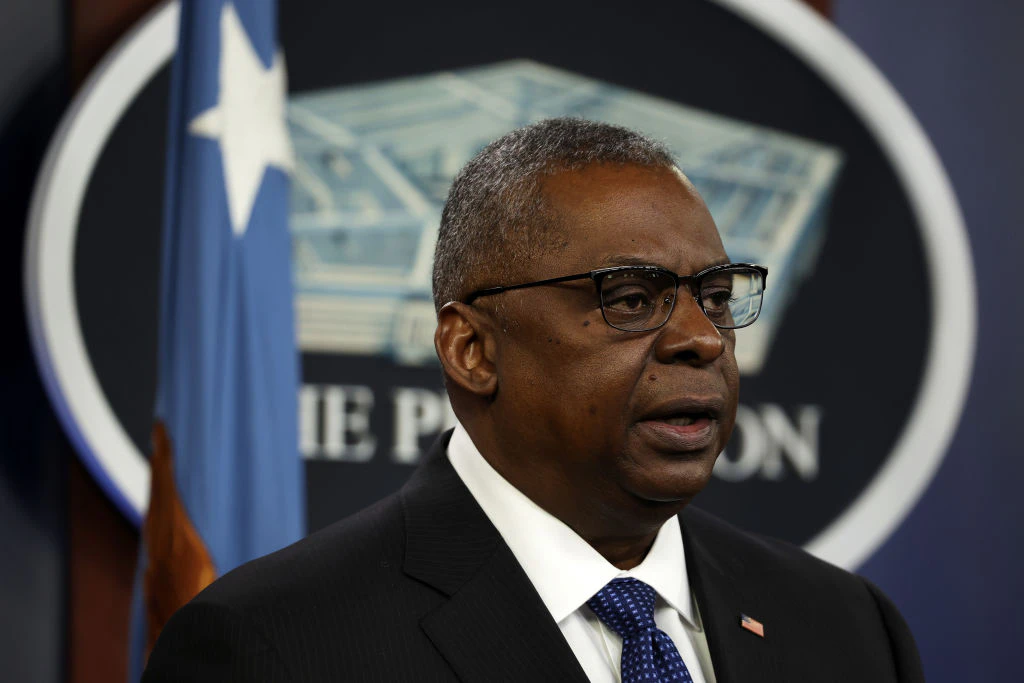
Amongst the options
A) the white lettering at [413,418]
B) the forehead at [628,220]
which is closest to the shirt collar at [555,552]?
the forehead at [628,220]

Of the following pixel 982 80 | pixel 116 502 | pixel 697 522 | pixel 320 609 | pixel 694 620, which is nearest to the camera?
pixel 320 609

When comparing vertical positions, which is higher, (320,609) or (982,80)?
(982,80)

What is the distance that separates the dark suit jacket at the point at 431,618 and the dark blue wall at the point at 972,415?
89.0 inches

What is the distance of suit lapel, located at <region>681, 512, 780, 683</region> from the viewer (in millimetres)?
1579

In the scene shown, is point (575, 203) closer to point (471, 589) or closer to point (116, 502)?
point (471, 589)

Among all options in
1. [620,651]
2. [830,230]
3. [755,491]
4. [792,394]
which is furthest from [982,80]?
[620,651]

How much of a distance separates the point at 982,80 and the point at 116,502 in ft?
10.5

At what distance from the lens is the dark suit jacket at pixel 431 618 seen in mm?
1416

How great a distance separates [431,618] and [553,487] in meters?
0.24

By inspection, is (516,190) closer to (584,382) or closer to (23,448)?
(584,382)

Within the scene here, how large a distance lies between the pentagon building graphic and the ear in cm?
154

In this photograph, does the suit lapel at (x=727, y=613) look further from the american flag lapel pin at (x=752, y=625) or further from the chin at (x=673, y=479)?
the chin at (x=673, y=479)

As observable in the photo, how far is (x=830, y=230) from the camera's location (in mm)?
3717

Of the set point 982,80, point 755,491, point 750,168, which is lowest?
point 755,491
